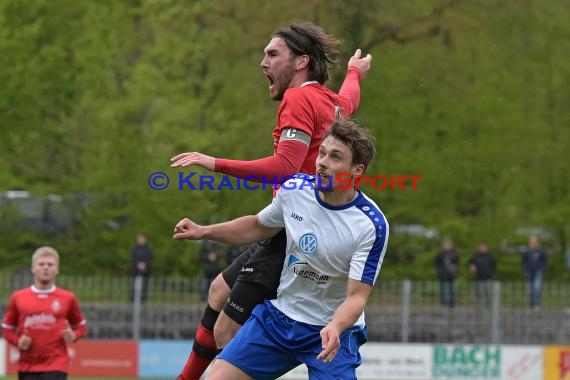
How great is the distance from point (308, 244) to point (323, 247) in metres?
0.09

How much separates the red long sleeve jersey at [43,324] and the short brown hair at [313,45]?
16.1 ft

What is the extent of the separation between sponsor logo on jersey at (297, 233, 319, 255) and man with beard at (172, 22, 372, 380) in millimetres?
408

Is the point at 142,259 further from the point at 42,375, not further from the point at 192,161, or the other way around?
the point at 192,161

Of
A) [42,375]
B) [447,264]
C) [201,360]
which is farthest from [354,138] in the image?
[447,264]

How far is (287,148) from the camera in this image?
257 inches

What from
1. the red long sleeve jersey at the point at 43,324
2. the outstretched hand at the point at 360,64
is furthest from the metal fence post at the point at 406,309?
the outstretched hand at the point at 360,64

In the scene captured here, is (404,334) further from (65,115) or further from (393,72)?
(65,115)

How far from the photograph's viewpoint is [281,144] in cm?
655

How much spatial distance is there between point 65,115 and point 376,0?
691 cm

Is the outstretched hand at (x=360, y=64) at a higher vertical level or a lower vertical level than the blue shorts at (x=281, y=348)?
higher

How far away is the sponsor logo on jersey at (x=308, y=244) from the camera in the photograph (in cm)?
623

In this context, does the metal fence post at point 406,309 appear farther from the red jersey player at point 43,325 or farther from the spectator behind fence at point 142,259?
the red jersey player at point 43,325

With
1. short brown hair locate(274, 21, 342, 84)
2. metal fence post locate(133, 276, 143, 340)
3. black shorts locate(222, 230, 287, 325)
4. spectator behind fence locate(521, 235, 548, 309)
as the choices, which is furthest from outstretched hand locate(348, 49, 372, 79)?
spectator behind fence locate(521, 235, 548, 309)
